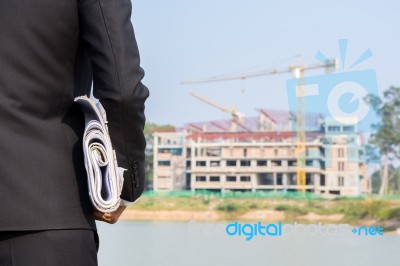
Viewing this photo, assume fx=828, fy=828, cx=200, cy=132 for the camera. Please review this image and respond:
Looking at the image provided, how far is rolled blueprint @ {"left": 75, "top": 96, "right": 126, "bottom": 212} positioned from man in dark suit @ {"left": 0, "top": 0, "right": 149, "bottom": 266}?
0.05ft

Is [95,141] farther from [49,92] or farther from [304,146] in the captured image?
[304,146]

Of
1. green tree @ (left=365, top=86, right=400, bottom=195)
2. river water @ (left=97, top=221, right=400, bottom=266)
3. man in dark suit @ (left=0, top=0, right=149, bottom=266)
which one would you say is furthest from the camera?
green tree @ (left=365, top=86, right=400, bottom=195)

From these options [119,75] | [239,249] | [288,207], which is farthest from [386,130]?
[119,75]

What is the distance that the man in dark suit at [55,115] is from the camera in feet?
2.10

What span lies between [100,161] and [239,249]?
433 inches

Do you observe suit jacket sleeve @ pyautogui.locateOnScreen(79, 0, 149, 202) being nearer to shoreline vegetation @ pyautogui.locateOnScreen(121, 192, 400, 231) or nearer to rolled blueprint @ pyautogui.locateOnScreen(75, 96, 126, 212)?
rolled blueprint @ pyautogui.locateOnScreen(75, 96, 126, 212)

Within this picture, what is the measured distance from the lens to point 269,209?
16641mm

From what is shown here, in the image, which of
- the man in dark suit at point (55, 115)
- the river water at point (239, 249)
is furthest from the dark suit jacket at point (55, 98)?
the river water at point (239, 249)

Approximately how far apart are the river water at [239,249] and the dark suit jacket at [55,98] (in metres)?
6.52

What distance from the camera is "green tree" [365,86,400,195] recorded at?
14773 mm

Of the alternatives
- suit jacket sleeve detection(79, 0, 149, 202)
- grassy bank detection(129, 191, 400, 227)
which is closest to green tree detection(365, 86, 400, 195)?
grassy bank detection(129, 191, 400, 227)

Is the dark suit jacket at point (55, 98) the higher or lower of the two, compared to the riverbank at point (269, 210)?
higher

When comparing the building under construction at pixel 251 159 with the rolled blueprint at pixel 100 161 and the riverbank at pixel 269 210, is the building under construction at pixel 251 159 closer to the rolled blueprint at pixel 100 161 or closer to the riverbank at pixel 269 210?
Result: the riverbank at pixel 269 210

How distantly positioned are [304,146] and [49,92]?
1684cm
